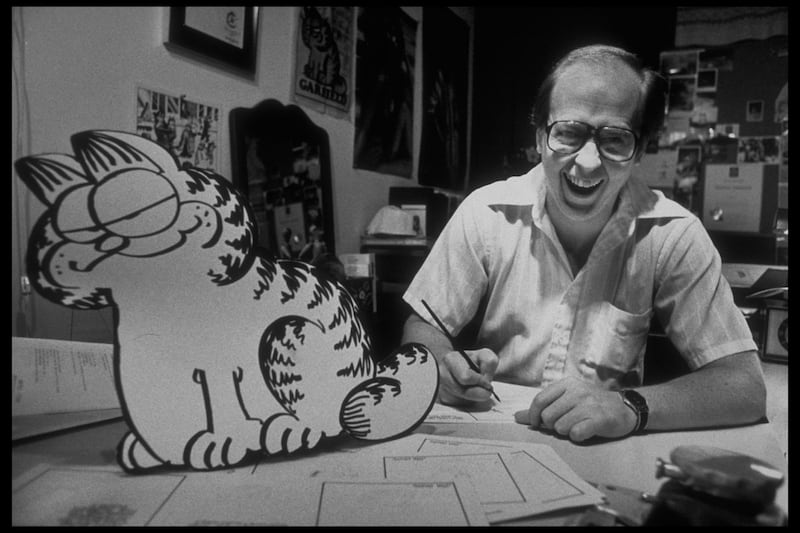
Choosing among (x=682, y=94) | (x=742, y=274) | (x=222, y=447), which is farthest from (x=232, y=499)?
(x=682, y=94)

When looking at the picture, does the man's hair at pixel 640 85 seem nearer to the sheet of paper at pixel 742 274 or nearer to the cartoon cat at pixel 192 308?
the cartoon cat at pixel 192 308

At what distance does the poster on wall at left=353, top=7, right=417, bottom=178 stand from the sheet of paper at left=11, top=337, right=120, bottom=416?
3.67 feet

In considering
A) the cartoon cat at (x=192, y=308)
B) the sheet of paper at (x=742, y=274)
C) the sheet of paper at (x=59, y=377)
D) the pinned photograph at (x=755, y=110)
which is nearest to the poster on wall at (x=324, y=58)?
the sheet of paper at (x=59, y=377)

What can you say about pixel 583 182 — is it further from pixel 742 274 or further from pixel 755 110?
pixel 755 110

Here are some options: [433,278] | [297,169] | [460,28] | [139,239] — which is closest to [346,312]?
[139,239]

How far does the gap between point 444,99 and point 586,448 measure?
1825 millimetres

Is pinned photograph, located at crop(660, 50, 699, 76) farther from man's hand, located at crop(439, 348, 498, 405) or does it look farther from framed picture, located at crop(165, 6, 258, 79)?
man's hand, located at crop(439, 348, 498, 405)

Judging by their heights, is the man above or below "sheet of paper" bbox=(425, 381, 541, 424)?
above

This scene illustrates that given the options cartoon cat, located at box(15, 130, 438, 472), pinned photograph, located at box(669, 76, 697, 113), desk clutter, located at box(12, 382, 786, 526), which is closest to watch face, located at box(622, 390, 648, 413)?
desk clutter, located at box(12, 382, 786, 526)

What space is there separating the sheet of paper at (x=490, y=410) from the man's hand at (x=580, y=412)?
7 cm

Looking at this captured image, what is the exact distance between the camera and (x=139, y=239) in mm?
593

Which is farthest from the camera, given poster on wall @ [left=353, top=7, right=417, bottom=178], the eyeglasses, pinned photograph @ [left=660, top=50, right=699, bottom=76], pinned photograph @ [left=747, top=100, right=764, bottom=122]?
pinned photograph @ [left=660, top=50, right=699, bottom=76]

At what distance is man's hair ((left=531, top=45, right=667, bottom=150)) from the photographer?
1.04 meters

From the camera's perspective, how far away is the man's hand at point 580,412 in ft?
2.47
